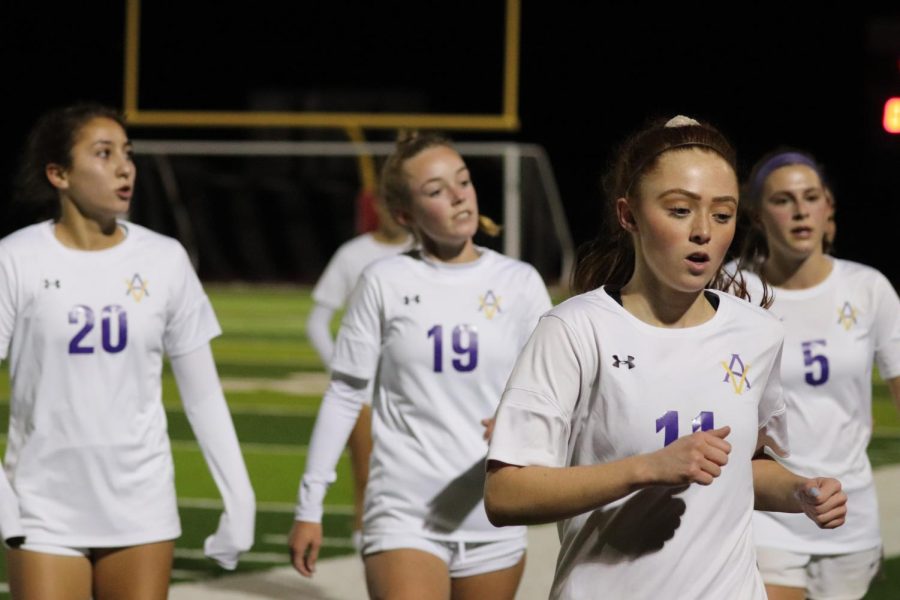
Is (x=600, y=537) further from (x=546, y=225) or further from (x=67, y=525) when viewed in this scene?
(x=546, y=225)

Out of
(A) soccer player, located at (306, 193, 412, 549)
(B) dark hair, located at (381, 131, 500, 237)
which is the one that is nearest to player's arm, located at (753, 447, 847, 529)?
(B) dark hair, located at (381, 131, 500, 237)

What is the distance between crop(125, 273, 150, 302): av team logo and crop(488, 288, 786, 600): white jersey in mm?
1611

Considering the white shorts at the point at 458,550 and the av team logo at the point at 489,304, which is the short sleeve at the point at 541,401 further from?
the av team logo at the point at 489,304

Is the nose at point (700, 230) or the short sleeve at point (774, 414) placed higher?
the nose at point (700, 230)

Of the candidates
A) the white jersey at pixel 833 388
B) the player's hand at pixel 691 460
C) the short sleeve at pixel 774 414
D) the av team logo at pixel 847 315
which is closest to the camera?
the player's hand at pixel 691 460

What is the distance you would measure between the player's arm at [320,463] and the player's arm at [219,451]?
0.12 metres

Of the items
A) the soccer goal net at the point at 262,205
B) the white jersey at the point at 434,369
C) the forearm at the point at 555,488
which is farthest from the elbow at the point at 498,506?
the soccer goal net at the point at 262,205

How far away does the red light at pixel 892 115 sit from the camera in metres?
12.8

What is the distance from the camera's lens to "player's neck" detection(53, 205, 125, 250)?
4.04 meters

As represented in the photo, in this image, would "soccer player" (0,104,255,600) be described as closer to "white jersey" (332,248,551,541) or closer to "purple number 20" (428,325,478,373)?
"white jersey" (332,248,551,541)

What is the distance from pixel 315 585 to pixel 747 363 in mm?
3720

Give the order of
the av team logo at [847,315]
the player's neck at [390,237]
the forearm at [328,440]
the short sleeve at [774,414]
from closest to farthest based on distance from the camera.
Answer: the short sleeve at [774,414]
the forearm at [328,440]
the av team logo at [847,315]
the player's neck at [390,237]

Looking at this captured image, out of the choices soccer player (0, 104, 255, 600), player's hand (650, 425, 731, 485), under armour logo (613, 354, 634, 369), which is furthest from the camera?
soccer player (0, 104, 255, 600)

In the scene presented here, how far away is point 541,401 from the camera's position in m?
2.52
